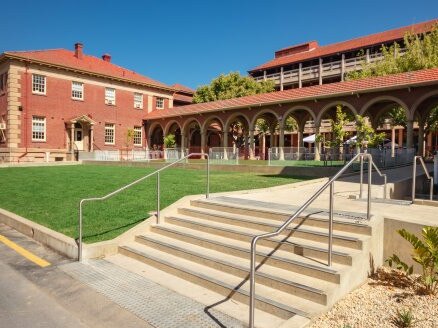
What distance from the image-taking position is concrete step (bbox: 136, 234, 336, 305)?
421 centimetres

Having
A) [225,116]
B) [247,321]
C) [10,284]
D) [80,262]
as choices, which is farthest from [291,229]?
[225,116]

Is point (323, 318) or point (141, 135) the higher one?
point (141, 135)

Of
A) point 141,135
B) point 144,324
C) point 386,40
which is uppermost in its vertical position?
point 386,40

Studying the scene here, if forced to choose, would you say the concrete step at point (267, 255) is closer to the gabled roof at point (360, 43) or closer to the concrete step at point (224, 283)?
the concrete step at point (224, 283)

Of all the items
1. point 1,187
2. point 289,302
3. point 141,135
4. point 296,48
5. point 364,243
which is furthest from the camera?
point 296,48

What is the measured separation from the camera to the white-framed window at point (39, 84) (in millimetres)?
31027

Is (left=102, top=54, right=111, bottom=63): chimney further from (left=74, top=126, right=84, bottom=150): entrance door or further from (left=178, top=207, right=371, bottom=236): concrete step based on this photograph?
(left=178, top=207, right=371, bottom=236): concrete step

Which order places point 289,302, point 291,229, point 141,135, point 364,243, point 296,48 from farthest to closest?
point 296,48, point 141,135, point 291,229, point 364,243, point 289,302

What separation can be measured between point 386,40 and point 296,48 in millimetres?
19539

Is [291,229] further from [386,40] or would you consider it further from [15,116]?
[386,40]

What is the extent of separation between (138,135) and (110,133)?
3493 mm

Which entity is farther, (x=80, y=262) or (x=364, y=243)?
(x=80, y=262)

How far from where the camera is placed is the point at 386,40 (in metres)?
44.7

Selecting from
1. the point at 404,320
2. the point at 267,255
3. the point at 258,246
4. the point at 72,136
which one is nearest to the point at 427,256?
the point at 404,320
